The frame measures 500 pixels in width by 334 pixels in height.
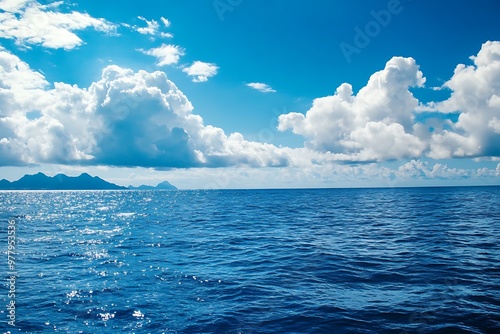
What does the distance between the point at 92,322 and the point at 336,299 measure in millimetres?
10772

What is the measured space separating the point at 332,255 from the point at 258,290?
889cm

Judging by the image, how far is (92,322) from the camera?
1129 centimetres

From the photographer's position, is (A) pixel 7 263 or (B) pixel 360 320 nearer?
(B) pixel 360 320

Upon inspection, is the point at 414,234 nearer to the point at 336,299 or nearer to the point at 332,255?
the point at 332,255

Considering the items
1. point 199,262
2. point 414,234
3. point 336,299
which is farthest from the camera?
point 414,234

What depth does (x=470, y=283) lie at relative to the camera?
14.5 m

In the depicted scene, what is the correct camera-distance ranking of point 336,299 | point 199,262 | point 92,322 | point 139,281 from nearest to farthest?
point 92,322 < point 336,299 < point 139,281 < point 199,262

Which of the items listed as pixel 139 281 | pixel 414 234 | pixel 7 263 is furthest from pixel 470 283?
pixel 7 263

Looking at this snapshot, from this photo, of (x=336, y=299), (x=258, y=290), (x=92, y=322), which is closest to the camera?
(x=92, y=322)

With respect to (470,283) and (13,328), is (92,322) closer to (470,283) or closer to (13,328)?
(13,328)

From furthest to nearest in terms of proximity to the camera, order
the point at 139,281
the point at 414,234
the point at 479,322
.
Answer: the point at 414,234 < the point at 139,281 < the point at 479,322

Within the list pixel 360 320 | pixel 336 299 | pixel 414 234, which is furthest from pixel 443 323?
pixel 414 234

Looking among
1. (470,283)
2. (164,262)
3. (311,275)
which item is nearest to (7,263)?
(164,262)

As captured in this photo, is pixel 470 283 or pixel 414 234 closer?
pixel 470 283
